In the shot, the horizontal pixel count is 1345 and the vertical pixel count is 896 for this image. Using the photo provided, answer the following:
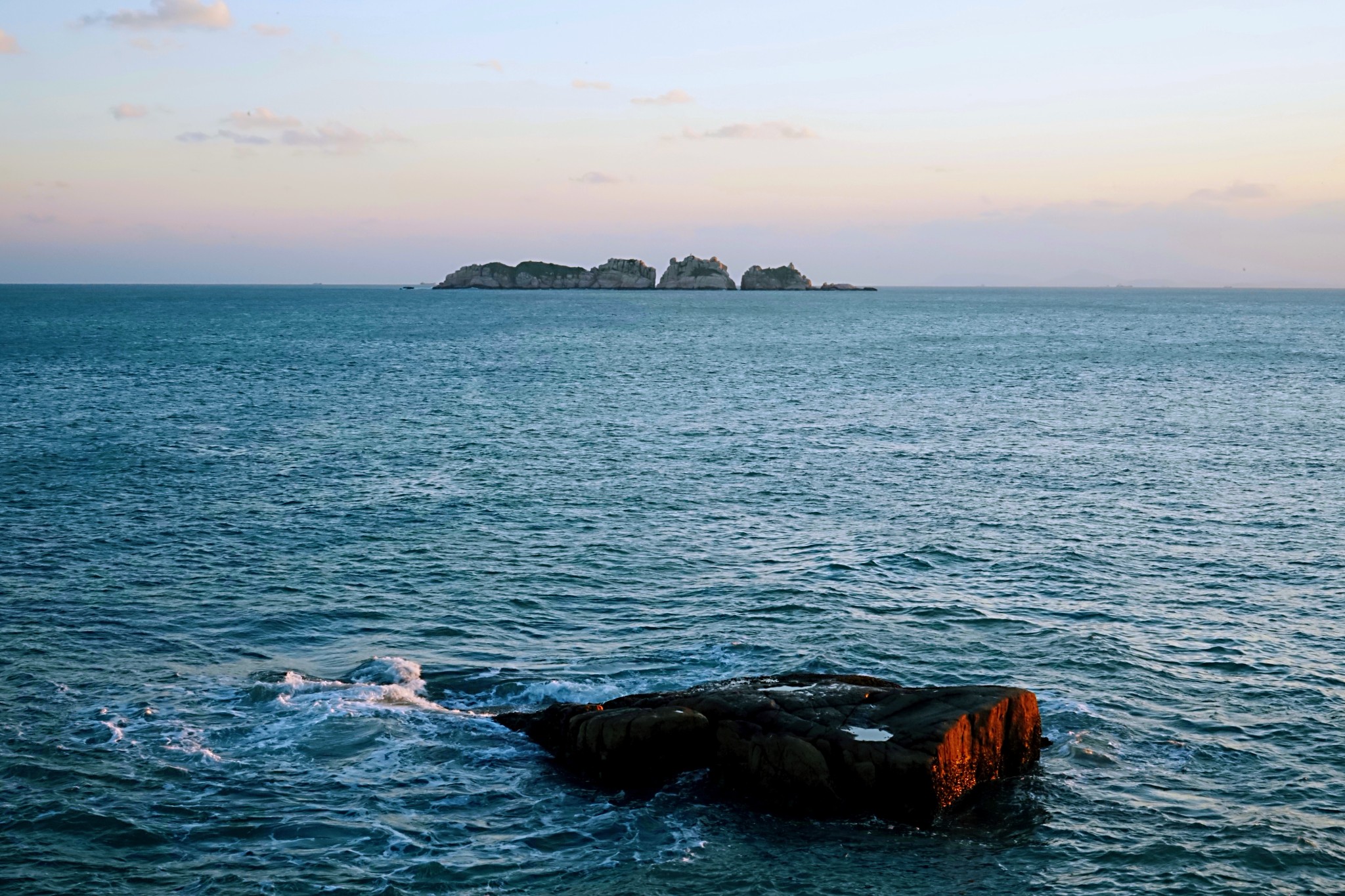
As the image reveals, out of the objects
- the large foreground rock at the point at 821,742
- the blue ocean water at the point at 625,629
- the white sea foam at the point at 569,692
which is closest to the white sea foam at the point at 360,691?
the blue ocean water at the point at 625,629

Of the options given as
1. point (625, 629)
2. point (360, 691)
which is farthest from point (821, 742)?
point (360, 691)

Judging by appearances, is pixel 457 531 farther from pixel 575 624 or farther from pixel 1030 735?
pixel 1030 735

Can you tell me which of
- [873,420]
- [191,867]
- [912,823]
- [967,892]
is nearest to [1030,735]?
[912,823]

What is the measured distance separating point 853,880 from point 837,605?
14.7m

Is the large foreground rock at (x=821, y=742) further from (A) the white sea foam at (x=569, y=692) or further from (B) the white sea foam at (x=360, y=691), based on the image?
(B) the white sea foam at (x=360, y=691)

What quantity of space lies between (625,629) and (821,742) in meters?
11.1

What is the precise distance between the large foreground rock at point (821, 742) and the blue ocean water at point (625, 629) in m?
0.58

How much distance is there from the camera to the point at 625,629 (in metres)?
30.5

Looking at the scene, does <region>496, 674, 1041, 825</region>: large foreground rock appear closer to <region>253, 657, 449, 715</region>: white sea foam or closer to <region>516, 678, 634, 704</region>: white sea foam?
<region>516, 678, 634, 704</region>: white sea foam

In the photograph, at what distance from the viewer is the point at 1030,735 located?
21.6m

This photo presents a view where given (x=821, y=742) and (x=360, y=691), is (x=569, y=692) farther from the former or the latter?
(x=821, y=742)

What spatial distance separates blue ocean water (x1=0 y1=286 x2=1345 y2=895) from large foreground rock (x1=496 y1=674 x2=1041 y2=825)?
58 centimetres

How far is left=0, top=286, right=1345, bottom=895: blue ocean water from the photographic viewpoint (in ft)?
61.4

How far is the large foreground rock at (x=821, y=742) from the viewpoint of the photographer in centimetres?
1970
